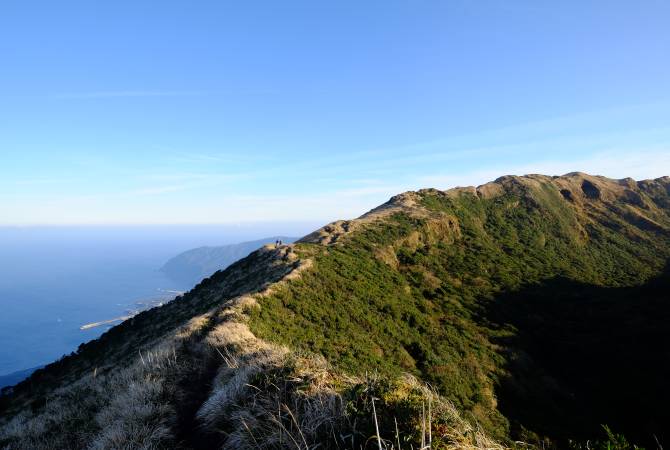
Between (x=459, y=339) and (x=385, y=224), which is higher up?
(x=385, y=224)

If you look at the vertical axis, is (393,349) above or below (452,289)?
below

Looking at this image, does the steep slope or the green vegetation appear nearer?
the steep slope

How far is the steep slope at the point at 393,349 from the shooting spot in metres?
6.88

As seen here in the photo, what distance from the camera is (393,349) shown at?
26.5 metres

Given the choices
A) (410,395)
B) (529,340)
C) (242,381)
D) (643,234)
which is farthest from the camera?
(643,234)

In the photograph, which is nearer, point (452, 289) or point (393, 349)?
point (393, 349)

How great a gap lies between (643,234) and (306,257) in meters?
82.4

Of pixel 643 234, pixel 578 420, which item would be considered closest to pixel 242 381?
pixel 578 420

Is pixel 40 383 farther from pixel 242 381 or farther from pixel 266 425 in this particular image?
pixel 266 425

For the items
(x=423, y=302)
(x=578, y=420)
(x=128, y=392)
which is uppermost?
(x=128, y=392)

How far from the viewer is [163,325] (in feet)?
103

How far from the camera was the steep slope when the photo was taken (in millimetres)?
6875

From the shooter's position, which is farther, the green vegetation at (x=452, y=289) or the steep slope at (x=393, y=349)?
the green vegetation at (x=452, y=289)

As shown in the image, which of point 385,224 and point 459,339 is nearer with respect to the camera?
point 459,339
